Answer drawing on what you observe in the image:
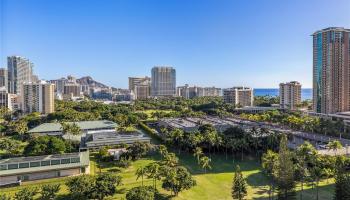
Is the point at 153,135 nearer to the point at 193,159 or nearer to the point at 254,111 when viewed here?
the point at 193,159

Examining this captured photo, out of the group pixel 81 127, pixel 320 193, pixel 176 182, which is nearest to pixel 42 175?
pixel 176 182

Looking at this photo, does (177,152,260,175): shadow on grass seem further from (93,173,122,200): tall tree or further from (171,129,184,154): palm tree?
(93,173,122,200): tall tree

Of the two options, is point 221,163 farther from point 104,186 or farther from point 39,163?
point 39,163

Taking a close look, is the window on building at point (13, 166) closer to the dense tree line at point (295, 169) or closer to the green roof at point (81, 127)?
the green roof at point (81, 127)

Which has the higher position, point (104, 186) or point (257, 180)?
→ point (104, 186)

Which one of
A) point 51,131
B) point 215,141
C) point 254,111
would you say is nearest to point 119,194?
point 215,141

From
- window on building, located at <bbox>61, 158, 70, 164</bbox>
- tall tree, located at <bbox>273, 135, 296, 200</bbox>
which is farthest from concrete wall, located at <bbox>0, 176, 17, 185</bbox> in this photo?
tall tree, located at <bbox>273, 135, 296, 200</bbox>
